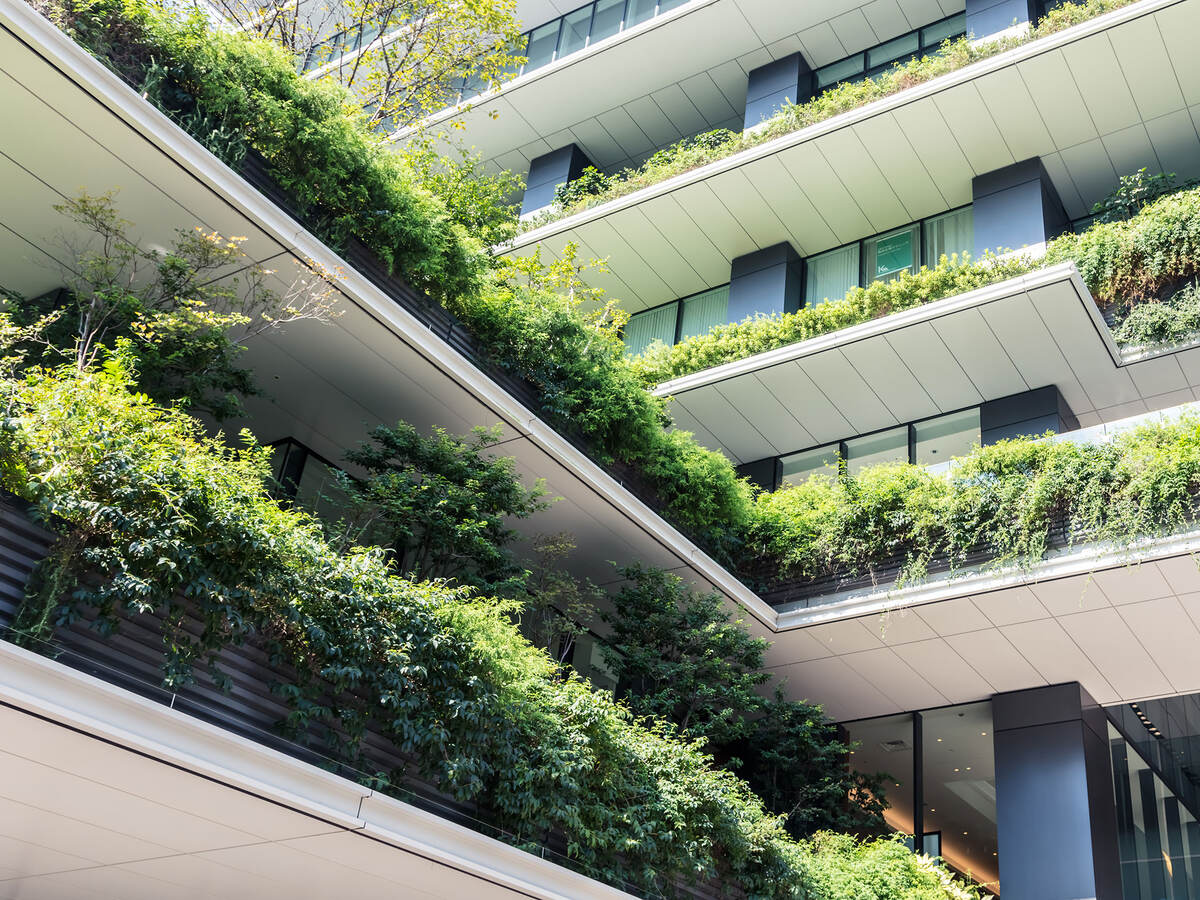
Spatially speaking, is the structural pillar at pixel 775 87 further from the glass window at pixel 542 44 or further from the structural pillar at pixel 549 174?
the glass window at pixel 542 44

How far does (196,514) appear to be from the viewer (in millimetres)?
7527

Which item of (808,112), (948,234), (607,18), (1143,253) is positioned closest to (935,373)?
(1143,253)

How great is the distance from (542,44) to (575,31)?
3.21 feet

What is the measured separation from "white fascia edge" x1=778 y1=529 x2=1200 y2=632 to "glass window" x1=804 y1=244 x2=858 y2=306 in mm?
7787

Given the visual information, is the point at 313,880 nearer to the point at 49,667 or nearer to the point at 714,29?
the point at 49,667

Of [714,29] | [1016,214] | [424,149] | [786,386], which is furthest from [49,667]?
[714,29]

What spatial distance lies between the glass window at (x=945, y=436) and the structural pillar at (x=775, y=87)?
7.63m

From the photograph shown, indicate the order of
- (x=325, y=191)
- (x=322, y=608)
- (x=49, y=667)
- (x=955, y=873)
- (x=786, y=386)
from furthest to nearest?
(x=786, y=386)
(x=955, y=873)
(x=325, y=191)
(x=322, y=608)
(x=49, y=667)

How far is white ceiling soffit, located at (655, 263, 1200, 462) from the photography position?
16.2 m

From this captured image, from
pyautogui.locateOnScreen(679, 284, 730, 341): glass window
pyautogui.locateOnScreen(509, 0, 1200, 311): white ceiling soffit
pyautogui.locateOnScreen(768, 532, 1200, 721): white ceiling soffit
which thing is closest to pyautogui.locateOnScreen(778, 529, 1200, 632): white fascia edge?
pyautogui.locateOnScreen(768, 532, 1200, 721): white ceiling soffit

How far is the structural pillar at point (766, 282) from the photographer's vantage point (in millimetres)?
20672

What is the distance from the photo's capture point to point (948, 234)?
19922 mm

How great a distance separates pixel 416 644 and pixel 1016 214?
1440cm

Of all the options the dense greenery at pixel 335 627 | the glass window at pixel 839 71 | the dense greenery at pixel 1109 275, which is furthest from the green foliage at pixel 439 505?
the glass window at pixel 839 71
